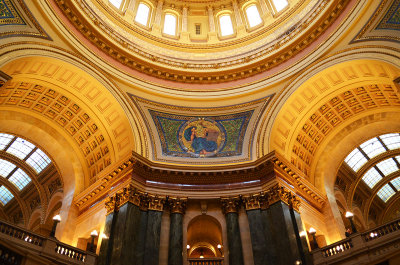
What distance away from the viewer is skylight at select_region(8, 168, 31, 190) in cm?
2691

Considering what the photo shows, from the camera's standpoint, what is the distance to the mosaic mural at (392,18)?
1543 centimetres

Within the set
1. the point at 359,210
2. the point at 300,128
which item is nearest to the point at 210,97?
the point at 300,128

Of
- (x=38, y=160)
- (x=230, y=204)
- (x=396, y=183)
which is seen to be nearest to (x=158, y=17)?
(x=38, y=160)

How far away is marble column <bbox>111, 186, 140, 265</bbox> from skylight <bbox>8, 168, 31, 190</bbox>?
13.9m

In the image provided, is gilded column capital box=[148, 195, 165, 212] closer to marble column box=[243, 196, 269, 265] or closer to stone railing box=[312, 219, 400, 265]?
marble column box=[243, 196, 269, 265]

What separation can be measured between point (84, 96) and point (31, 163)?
30.4ft

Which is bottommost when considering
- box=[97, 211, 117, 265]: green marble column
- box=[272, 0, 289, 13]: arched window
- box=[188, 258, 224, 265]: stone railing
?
box=[188, 258, 224, 265]: stone railing

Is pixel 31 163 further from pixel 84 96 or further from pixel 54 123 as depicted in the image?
pixel 84 96

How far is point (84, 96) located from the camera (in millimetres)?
19719

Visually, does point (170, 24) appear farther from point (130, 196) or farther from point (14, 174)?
point (14, 174)

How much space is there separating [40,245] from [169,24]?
1819 cm

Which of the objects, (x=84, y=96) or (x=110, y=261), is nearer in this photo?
(x=110, y=261)

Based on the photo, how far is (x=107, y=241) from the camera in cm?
1574

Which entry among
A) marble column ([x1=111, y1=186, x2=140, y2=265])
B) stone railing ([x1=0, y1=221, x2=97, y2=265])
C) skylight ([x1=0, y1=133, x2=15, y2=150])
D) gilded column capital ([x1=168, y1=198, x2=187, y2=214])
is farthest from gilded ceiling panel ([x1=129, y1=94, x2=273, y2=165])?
skylight ([x1=0, y1=133, x2=15, y2=150])
